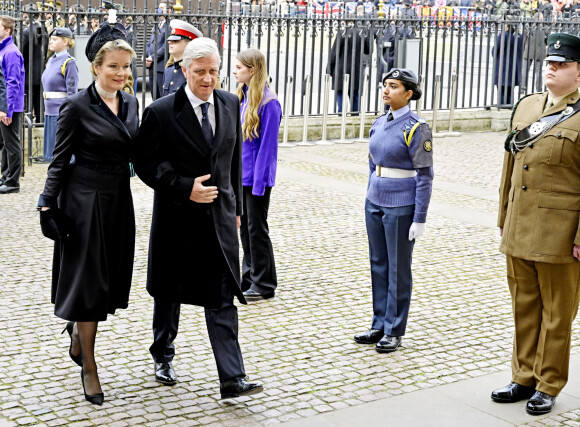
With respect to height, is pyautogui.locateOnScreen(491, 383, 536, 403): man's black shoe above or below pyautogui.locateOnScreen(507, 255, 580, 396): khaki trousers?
below

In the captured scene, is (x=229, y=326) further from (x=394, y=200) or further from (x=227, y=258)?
(x=394, y=200)

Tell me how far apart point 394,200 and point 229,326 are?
1.48 metres

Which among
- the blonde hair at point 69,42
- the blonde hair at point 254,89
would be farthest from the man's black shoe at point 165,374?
the blonde hair at point 69,42

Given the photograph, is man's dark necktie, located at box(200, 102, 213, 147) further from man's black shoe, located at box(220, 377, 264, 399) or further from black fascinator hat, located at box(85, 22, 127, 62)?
man's black shoe, located at box(220, 377, 264, 399)

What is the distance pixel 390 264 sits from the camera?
6.40m

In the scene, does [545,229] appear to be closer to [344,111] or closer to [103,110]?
[103,110]

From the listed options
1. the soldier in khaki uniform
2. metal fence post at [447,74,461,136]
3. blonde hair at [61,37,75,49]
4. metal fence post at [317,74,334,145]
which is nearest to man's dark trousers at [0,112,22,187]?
blonde hair at [61,37,75,49]

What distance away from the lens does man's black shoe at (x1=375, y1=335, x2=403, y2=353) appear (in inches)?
248

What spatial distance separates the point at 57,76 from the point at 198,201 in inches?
313

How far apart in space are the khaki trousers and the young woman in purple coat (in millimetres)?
2335

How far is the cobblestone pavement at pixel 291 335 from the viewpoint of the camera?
5.32 metres

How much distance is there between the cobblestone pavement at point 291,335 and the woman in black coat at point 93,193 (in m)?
0.39

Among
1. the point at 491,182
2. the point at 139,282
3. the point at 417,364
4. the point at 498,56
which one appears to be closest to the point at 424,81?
the point at 498,56

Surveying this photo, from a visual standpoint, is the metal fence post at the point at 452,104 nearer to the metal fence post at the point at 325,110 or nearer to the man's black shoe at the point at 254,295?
the metal fence post at the point at 325,110
